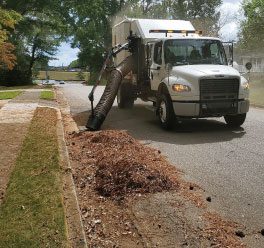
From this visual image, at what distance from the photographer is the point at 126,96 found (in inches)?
568

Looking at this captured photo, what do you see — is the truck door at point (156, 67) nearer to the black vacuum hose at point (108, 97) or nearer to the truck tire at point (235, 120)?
the black vacuum hose at point (108, 97)

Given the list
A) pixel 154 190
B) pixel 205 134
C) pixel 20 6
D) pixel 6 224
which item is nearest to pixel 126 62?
pixel 205 134

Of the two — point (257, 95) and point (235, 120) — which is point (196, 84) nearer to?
point (235, 120)

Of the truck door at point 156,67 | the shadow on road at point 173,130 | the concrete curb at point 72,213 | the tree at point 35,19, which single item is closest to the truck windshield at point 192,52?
the truck door at point 156,67

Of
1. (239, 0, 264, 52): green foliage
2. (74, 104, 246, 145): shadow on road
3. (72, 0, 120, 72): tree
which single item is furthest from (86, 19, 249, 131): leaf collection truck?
(72, 0, 120, 72): tree

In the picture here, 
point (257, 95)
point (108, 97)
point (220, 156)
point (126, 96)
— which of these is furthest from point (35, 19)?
point (220, 156)

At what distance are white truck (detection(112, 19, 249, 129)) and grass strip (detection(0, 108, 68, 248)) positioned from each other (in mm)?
3716

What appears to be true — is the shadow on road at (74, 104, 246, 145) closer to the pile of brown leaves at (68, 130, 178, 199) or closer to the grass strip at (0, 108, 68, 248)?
the pile of brown leaves at (68, 130, 178, 199)

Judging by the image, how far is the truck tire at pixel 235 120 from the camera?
9977mm

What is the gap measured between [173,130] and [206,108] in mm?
1089

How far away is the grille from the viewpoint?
900 centimetres

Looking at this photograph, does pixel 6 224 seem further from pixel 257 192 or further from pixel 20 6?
pixel 20 6

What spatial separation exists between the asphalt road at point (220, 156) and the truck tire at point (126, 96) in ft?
6.04

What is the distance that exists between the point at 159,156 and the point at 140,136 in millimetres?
2197
